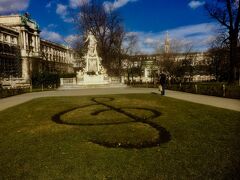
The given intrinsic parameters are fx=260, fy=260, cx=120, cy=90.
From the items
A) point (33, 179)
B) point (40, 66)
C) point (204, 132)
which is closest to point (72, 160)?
point (33, 179)

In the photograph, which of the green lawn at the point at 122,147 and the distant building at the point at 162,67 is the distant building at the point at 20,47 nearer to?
the distant building at the point at 162,67

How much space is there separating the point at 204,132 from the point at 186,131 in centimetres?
55

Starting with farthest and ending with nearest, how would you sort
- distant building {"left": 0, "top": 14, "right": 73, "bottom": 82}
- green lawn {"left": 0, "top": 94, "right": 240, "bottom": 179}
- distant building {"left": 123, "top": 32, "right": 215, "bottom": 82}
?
distant building {"left": 0, "top": 14, "right": 73, "bottom": 82}, distant building {"left": 123, "top": 32, "right": 215, "bottom": 82}, green lawn {"left": 0, "top": 94, "right": 240, "bottom": 179}

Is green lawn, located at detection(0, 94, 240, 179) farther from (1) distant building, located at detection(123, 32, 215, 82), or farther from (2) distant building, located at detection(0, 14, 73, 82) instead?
(2) distant building, located at detection(0, 14, 73, 82)

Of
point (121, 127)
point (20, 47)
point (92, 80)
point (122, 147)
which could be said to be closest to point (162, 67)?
point (92, 80)

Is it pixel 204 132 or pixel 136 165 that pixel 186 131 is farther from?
pixel 136 165

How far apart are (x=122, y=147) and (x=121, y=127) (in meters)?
2.31

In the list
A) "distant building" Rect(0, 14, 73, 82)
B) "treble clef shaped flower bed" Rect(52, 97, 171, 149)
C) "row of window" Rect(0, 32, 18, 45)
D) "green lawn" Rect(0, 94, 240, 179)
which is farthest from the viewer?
"row of window" Rect(0, 32, 18, 45)

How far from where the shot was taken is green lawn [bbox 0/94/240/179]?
5.25 meters

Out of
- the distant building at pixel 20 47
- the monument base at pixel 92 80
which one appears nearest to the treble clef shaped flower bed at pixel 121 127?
the monument base at pixel 92 80

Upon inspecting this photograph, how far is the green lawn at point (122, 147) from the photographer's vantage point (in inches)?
207

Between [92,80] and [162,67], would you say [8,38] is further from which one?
[92,80]

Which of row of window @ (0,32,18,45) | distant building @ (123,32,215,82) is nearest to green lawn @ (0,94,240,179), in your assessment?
distant building @ (123,32,215,82)

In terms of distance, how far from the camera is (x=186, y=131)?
8.41 metres
